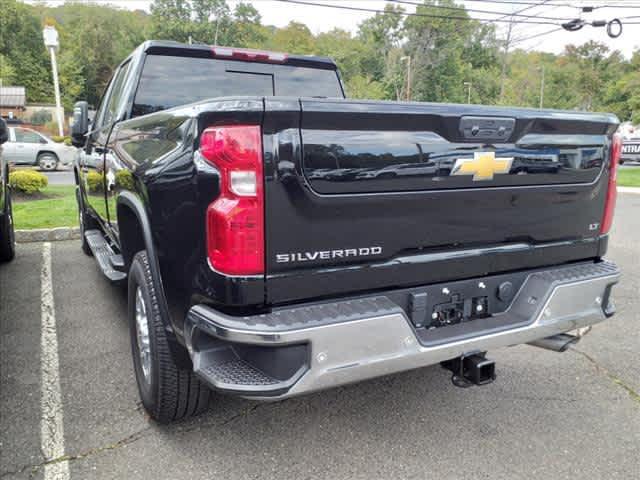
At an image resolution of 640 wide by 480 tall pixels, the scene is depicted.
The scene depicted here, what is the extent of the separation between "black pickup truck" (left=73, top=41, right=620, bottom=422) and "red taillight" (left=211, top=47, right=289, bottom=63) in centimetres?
145

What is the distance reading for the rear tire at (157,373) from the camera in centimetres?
241

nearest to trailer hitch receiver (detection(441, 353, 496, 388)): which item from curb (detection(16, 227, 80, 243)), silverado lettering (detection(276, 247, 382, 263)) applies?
silverado lettering (detection(276, 247, 382, 263))

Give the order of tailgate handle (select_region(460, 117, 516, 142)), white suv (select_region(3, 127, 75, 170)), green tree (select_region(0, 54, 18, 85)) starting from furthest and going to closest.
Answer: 1. green tree (select_region(0, 54, 18, 85))
2. white suv (select_region(3, 127, 75, 170))
3. tailgate handle (select_region(460, 117, 516, 142))

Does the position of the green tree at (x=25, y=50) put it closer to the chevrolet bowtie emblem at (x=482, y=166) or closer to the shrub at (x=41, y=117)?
the shrub at (x=41, y=117)

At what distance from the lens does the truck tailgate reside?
1899 mm

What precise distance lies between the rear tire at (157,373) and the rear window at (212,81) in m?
1.56

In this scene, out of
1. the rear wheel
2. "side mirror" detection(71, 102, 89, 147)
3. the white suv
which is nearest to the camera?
"side mirror" detection(71, 102, 89, 147)

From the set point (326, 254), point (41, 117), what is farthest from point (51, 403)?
point (41, 117)

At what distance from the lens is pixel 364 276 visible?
210 centimetres

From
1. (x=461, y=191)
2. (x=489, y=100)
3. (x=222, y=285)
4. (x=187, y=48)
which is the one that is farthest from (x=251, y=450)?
(x=489, y=100)

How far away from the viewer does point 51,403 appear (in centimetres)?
294

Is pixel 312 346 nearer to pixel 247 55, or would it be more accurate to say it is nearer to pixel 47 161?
pixel 247 55

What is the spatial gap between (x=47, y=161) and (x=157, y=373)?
713 inches

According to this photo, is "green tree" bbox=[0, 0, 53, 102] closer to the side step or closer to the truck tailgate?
the side step
